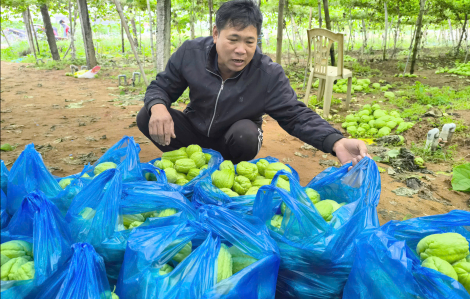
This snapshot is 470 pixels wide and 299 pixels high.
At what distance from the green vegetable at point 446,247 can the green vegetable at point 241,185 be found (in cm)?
105

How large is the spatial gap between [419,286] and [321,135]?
3.95ft

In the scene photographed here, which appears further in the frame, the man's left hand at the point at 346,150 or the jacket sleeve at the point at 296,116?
the jacket sleeve at the point at 296,116

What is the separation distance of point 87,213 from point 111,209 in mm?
138

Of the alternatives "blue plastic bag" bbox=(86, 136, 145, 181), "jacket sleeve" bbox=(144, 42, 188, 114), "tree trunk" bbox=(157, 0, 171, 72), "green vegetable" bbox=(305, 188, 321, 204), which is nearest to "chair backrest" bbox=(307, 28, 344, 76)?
"tree trunk" bbox=(157, 0, 171, 72)

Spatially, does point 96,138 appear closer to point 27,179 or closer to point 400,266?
point 27,179

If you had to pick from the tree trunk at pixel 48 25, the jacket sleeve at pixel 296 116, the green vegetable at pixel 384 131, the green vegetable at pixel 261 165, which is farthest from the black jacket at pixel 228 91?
the tree trunk at pixel 48 25

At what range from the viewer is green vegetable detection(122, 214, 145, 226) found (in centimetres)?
155

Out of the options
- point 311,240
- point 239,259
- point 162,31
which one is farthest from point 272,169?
point 162,31

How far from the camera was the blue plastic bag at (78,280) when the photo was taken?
3.53ft

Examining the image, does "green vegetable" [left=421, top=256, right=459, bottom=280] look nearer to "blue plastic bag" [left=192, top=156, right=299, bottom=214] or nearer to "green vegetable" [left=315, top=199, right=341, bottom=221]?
"green vegetable" [left=315, top=199, right=341, bottom=221]

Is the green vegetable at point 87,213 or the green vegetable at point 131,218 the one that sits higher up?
the green vegetable at point 87,213

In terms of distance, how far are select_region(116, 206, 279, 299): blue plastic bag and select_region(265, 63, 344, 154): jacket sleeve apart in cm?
100

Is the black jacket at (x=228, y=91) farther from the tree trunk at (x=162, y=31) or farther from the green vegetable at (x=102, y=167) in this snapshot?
the tree trunk at (x=162, y=31)

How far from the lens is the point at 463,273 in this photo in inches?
47.1
